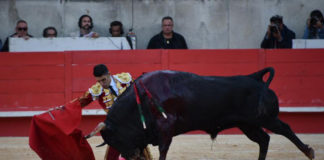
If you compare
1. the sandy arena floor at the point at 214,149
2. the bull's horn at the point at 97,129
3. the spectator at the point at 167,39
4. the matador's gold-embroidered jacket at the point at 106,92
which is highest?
the spectator at the point at 167,39

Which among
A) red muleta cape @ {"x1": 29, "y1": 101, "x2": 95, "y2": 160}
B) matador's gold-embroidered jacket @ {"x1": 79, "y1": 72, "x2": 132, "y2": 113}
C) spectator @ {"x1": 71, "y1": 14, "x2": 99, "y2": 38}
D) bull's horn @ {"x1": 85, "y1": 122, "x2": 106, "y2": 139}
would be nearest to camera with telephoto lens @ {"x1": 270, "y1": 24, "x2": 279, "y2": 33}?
spectator @ {"x1": 71, "y1": 14, "x2": 99, "y2": 38}

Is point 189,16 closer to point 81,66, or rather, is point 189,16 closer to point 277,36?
point 277,36

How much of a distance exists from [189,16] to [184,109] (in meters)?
4.45

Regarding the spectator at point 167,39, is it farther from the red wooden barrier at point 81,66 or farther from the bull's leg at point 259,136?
the bull's leg at point 259,136

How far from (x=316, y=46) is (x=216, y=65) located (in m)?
1.32

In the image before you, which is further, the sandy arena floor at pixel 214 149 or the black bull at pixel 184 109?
the sandy arena floor at pixel 214 149

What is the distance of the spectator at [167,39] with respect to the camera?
302 inches

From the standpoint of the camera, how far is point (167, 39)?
774 centimetres

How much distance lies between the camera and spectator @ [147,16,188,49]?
7668 mm

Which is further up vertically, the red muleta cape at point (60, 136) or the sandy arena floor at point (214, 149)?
the red muleta cape at point (60, 136)

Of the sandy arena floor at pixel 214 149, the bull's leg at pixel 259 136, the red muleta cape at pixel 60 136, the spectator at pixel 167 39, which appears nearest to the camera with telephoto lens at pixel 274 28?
the spectator at pixel 167 39

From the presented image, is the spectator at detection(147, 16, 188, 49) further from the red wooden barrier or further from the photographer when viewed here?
the photographer

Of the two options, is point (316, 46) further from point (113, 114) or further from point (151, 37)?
point (113, 114)

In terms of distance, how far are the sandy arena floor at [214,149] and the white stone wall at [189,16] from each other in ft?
6.31
